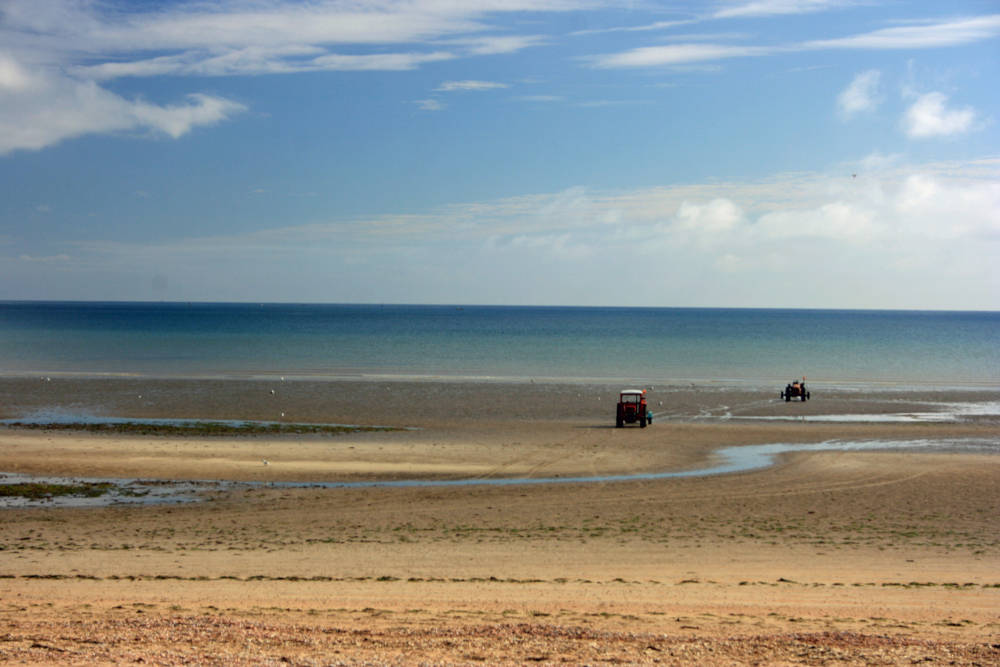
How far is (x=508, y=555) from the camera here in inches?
621

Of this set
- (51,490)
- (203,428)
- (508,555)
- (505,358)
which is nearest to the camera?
(508,555)

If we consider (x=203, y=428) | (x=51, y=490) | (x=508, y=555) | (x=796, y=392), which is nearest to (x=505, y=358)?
(x=796, y=392)

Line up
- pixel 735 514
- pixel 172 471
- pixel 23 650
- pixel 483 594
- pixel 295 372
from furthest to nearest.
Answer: pixel 295 372
pixel 172 471
pixel 735 514
pixel 483 594
pixel 23 650

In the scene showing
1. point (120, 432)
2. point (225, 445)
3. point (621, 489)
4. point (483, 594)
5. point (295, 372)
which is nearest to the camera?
point (483, 594)

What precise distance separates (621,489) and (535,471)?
365cm

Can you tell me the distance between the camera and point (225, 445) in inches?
1177

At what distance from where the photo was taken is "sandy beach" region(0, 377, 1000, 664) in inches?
395

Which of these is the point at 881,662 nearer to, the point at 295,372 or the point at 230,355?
the point at 295,372

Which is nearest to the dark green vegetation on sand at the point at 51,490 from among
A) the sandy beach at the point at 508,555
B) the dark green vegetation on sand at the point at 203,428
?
the sandy beach at the point at 508,555

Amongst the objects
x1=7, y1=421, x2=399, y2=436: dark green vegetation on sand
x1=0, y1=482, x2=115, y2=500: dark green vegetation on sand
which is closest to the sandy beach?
x1=7, y1=421, x2=399, y2=436: dark green vegetation on sand

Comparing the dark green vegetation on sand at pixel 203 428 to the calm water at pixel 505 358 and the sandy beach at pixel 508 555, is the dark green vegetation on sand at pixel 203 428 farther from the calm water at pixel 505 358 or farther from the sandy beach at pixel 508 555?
the calm water at pixel 505 358

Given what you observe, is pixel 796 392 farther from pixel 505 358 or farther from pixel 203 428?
pixel 505 358

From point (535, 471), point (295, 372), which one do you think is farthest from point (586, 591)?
point (295, 372)

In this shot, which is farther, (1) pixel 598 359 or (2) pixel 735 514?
(1) pixel 598 359
